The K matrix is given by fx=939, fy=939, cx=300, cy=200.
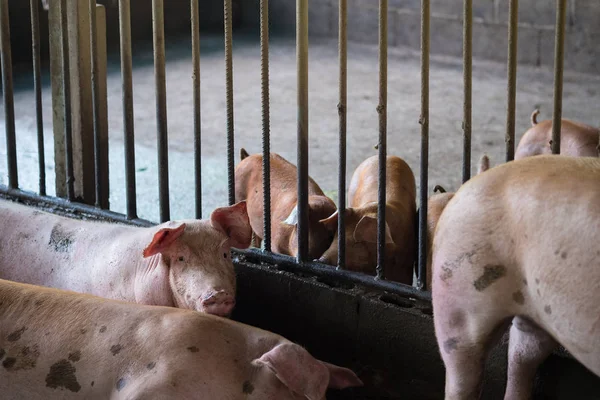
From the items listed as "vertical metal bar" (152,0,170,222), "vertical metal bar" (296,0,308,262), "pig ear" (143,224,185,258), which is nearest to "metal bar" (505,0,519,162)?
"vertical metal bar" (296,0,308,262)

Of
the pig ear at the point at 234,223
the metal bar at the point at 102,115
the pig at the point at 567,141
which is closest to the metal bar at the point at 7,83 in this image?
the metal bar at the point at 102,115

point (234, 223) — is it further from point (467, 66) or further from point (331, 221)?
point (467, 66)

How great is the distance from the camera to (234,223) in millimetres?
3199

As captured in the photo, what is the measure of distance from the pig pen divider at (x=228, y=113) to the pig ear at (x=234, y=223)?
274mm

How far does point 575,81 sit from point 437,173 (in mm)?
3569

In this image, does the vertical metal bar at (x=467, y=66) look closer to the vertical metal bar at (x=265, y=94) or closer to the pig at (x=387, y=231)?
the pig at (x=387, y=231)

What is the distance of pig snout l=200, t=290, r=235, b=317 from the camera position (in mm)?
2873

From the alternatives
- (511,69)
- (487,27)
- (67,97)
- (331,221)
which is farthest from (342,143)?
(487,27)

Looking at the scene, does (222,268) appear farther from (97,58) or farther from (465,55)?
(97,58)

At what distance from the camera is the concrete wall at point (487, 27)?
969 centimetres

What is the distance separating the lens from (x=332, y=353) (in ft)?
11.0

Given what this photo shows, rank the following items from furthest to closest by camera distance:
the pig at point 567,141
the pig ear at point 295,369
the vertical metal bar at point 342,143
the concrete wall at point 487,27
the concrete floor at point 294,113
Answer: the concrete wall at point 487,27 → the concrete floor at point 294,113 → the pig at point 567,141 → the vertical metal bar at point 342,143 → the pig ear at point 295,369

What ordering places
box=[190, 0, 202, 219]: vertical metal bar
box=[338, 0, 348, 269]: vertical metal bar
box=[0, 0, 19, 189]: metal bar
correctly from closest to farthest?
box=[338, 0, 348, 269]: vertical metal bar, box=[190, 0, 202, 219]: vertical metal bar, box=[0, 0, 19, 189]: metal bar

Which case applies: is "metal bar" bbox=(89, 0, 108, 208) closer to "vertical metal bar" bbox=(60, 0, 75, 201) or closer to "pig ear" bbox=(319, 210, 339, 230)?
"vertical metal bar" bbox=(60, 0, 75, 201)
